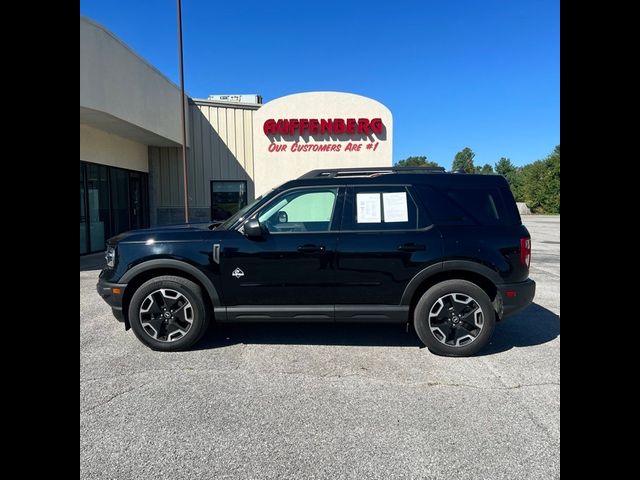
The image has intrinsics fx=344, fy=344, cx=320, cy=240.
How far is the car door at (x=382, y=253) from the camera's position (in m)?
3.48

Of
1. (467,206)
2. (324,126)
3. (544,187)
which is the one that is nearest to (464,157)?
(544,187)

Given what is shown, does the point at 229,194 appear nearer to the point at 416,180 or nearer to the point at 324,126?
the point at 324,126

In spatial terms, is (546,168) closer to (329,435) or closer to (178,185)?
(178,185)

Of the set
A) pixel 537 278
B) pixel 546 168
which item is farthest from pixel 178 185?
pixel 546 168

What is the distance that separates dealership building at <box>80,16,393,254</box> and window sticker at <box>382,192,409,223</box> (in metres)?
8.70

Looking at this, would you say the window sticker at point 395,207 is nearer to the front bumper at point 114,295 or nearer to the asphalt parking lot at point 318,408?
the asphalt parking lot at point 318,408

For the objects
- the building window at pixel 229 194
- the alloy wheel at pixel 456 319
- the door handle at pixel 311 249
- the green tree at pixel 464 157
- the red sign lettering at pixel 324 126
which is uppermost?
the green tree at pixel 464 157

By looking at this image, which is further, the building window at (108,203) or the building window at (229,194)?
the building window at (229,194)

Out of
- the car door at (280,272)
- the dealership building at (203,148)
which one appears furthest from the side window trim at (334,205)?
the dealership building at (203,148)

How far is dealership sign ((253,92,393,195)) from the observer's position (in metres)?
13.1

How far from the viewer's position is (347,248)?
3.49 m

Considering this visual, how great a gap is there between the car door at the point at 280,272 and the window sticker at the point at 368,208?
0.81ft

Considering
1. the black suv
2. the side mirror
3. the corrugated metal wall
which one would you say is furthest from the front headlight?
the corrugated metal wall

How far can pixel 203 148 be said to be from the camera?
46.9 ft
